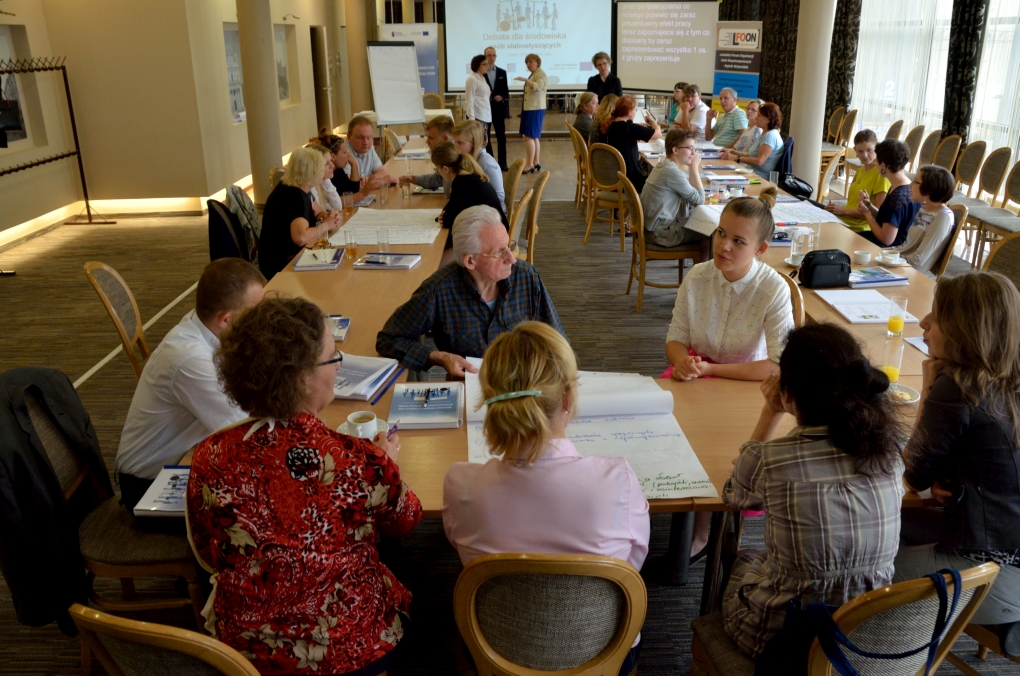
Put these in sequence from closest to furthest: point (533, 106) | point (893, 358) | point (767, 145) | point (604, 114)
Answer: point (893, 358) < point (767, 145) < point (604, 114) < point (533, 106)

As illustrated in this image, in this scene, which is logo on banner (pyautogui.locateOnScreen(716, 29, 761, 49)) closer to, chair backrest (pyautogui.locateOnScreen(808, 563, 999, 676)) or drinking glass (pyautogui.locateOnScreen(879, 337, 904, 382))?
drinking glass (pyautogui.locateOnScreen(879, 337, 904, 382))

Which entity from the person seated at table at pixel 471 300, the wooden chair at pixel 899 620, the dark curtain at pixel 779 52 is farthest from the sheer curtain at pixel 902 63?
the wooden chair at pixel 899 620

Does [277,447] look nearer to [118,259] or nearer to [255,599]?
[255,599]

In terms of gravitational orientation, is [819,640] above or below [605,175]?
below

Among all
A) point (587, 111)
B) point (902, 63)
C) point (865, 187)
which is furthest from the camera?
point (902, 63)

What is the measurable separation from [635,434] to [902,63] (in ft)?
29.4

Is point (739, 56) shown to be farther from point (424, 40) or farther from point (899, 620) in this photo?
point (899, 620)

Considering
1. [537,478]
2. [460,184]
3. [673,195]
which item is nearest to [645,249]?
[673,195]

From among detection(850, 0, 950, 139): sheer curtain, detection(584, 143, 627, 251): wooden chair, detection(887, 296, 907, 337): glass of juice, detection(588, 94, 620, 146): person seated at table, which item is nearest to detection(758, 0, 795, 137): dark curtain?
detection(850, 0, 950, 139): sheer curtain

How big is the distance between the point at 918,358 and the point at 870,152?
126 inches

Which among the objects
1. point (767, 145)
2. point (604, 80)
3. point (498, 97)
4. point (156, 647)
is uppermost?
point (604, 80)

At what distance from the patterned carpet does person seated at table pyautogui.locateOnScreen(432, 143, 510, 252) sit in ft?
3.70

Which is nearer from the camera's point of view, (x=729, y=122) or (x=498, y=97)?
(x=729, y=122)

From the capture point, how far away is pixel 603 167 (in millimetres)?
6848
